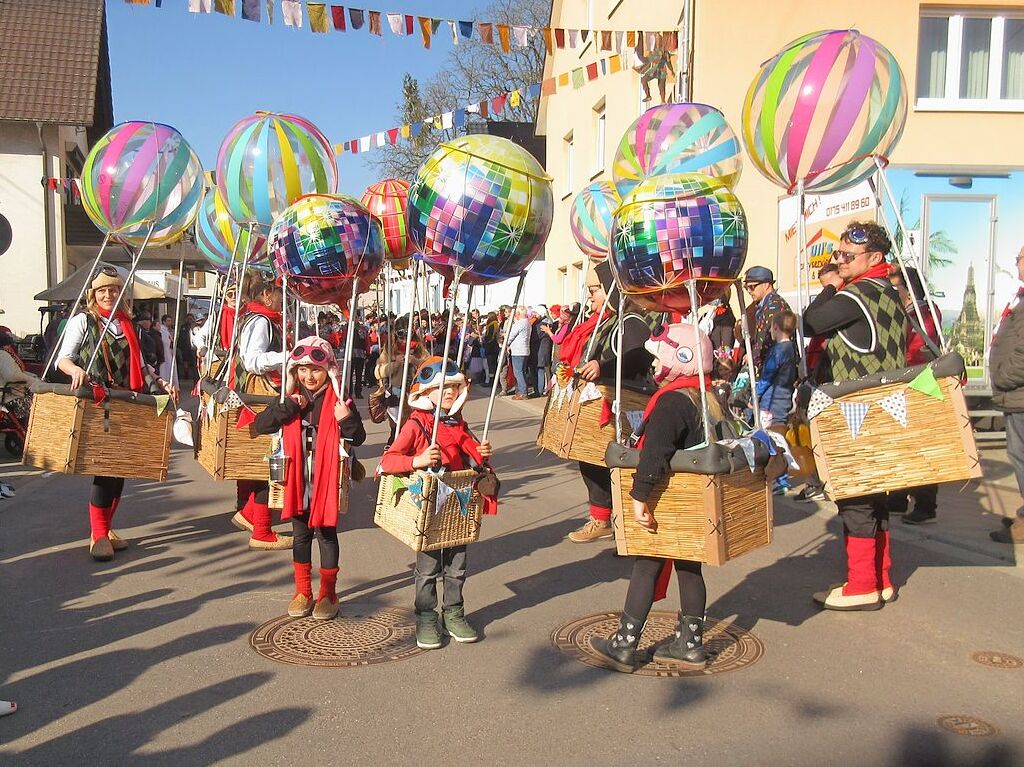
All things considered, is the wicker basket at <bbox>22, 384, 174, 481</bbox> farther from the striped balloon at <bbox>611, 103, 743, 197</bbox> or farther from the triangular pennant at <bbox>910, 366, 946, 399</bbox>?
the triangular pennant at <bbox>910, 366, 946, 399</bbox>

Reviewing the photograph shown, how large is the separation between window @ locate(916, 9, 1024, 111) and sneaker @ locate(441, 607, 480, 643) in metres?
11.3

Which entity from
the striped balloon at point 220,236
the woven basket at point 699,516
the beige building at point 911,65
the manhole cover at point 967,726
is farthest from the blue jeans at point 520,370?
the manhole cover at point 967,726

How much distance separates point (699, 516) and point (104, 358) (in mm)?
4312

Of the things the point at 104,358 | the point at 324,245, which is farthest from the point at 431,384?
the point at 104,358

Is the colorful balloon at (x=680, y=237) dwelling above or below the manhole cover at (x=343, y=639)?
above

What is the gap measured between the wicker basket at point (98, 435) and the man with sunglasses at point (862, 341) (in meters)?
4.37

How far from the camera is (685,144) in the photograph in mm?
6230

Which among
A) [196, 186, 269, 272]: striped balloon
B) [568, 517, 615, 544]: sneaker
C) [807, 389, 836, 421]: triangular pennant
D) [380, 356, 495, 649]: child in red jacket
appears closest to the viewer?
[380, 356, 495, 649]: child in red jacket

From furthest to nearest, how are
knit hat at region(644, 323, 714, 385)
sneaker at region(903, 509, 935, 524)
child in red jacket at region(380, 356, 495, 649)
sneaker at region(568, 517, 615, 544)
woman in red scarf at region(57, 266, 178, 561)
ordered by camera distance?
1. sneaker at region(903, 509, 935, 524)
2. sneaker at region(568, 517, 615, 544)
3. woman in red scarf at region(57, 266, 178, 561)
4. child in red jacket at region(380, 356, 495, 649)
5. knit hat at region(644, 323, 714, 385)

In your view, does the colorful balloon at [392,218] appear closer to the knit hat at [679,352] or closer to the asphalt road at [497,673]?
the asphalt road at [497,673]

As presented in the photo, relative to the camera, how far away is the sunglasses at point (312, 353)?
196 inches

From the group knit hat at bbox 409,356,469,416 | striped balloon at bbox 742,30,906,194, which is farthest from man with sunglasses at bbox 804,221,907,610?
knit hat at bbox 409,356,469,416

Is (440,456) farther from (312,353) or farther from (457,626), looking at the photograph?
(312,353)

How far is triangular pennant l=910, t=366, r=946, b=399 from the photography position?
4.57m
